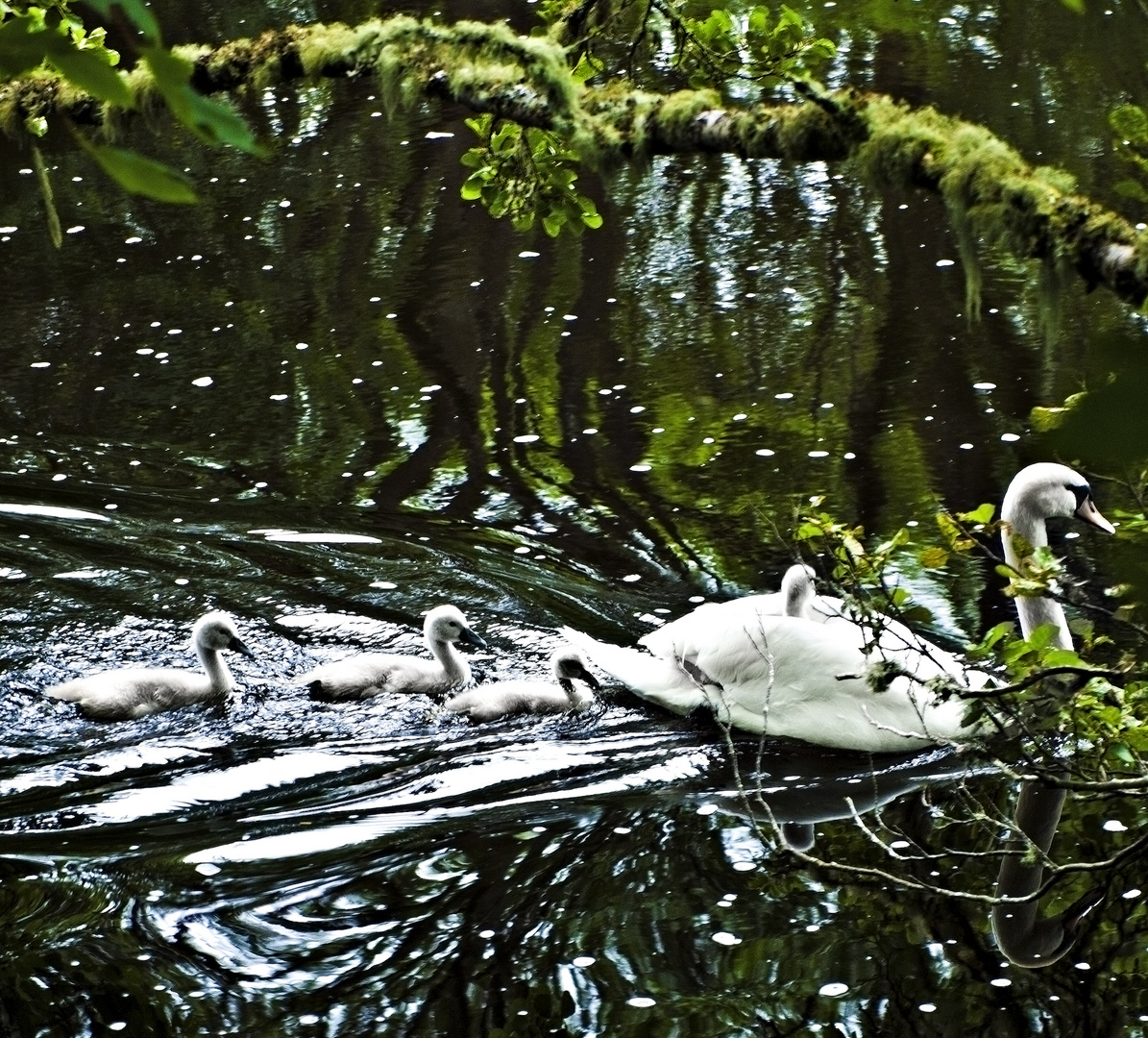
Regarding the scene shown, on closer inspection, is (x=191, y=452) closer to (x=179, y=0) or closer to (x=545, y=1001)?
(x=545, y=1001)

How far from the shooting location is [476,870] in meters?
5.64

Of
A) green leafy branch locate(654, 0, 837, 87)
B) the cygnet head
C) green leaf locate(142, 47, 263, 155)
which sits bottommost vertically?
the cygnet head

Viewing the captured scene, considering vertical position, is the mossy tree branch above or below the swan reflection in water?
above

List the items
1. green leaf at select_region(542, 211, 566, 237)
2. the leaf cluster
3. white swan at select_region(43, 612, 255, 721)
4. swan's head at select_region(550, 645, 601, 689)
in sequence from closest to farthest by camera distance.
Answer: the leaf cluster, green leaf at select_region(542, 211, 566, 237), white swan at select_region(43, 612, 255, 721), swan's head at select_region(550, 645, 601, 689)

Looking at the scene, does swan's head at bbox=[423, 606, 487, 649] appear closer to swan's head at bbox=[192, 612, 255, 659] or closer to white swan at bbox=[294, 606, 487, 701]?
white swan at bbox=[294, 606, 487, 701]

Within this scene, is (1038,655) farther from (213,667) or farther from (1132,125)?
(213,667)

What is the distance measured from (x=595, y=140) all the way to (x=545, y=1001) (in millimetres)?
2505

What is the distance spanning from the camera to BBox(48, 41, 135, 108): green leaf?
1.39m

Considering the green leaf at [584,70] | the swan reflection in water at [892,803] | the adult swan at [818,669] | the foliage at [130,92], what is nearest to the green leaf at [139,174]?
the foliage at [130,92]

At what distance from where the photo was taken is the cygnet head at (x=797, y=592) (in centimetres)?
676

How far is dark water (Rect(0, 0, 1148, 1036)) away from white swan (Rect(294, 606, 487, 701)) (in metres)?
0.09

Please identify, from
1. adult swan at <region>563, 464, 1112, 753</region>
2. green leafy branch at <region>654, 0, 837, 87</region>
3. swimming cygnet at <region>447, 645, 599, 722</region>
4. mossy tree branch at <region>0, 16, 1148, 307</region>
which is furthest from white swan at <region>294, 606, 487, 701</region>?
green leafy branch at <region>654, 0, 837, 87</region>

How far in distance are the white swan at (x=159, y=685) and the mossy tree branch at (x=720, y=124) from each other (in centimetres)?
220

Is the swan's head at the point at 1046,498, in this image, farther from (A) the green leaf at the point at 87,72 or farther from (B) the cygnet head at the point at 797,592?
(A) the green leaf at the point at 87,72
